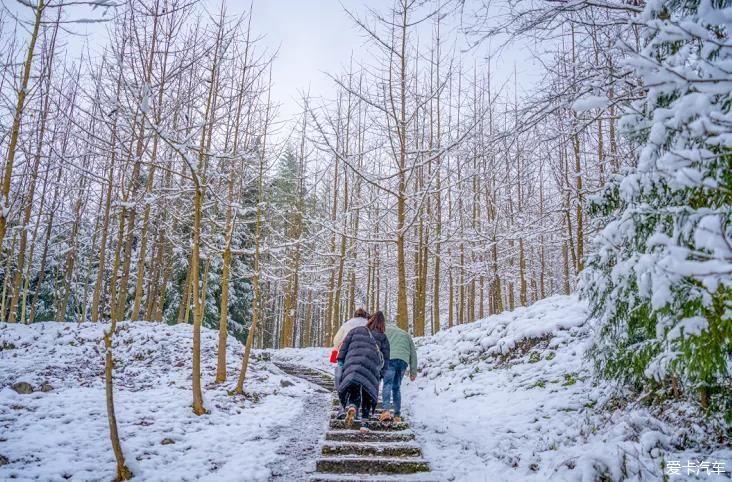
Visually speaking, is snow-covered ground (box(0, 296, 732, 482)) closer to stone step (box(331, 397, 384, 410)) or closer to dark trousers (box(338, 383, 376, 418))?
stone step (box(331, 397, 384, 410))

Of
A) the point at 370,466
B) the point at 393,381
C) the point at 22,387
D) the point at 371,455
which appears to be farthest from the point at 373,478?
the point at 22,387

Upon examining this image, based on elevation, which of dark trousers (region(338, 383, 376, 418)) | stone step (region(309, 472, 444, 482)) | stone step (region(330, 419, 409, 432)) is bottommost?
stone step (region(309, 472, 444, 482))

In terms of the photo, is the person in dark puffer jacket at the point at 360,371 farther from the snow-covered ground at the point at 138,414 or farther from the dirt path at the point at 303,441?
the snow-covered ground at the point at 138,414

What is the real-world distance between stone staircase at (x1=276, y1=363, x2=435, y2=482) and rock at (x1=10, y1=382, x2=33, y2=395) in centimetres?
605

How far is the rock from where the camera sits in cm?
747

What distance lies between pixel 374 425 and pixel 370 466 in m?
1.20

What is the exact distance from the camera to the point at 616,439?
3.87 meters

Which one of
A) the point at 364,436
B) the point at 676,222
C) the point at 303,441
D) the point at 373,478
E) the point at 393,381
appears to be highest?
the point at 676,222

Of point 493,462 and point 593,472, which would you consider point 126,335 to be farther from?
point 593,472

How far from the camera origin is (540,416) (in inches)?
220

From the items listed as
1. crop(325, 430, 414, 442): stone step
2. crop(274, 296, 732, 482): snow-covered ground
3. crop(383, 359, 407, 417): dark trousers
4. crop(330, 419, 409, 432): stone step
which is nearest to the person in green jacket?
Answer: crop(383, 359, 407, 417): dark trousers

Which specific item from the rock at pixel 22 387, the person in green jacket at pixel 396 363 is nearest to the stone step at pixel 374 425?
the person in green jacket at pixel 396 363

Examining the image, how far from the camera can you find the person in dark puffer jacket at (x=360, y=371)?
5.60 m

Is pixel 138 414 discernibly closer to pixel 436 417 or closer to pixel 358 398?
pixel 358 398
